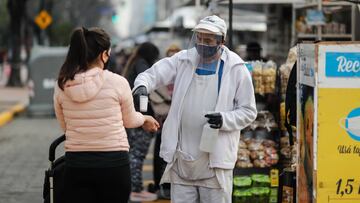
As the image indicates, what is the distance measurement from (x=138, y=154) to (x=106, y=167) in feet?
13.0

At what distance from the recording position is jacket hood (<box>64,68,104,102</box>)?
459 cm

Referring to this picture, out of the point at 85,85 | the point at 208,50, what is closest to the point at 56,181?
the point at 85,85

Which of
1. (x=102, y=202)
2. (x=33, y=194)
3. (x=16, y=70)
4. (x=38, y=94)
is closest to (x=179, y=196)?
(x=102, y=202)

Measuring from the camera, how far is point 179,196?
5.08 m

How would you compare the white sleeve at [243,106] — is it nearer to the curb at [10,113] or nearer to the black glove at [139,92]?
the black glove at [139,92]

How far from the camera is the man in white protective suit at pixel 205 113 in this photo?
4.99 m

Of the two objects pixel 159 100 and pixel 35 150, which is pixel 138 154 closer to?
pixel 159 100

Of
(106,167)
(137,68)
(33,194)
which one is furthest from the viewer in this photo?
(33,194)

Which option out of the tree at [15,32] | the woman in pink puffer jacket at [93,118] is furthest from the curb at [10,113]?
the woman in pink puffer jacket at [93,118]

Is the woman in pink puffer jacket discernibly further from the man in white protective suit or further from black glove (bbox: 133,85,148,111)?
the man in white protective suit

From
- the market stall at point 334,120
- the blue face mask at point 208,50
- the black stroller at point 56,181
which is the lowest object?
the black stroller at point 56,181

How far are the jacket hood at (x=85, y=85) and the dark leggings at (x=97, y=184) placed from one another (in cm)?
45

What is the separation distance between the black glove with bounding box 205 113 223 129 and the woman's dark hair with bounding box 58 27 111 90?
78cm

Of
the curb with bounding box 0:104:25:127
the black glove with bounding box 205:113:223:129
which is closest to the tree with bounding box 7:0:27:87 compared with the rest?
the curb with bounding box 0:104:25:127
